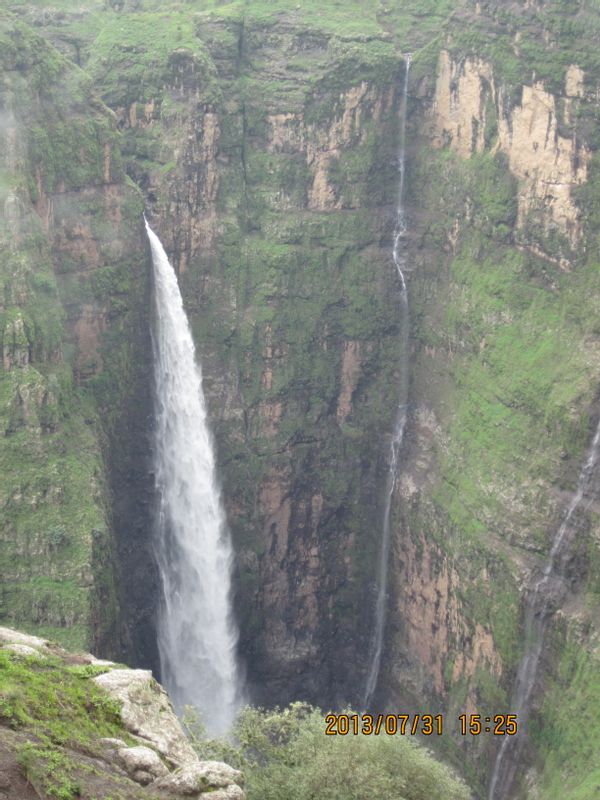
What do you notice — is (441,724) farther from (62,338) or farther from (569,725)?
(62,338)

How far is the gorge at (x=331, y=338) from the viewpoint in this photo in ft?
119

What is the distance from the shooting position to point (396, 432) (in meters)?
47.4

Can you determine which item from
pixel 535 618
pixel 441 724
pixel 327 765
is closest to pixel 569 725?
pixel 535 618

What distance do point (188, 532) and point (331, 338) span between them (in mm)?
10064

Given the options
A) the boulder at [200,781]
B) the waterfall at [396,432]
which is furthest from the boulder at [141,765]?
the waterfall at [396,432]

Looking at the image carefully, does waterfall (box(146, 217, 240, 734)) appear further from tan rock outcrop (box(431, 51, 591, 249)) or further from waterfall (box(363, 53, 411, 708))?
tan rock outcrop (box(431, 51, 591, 249))

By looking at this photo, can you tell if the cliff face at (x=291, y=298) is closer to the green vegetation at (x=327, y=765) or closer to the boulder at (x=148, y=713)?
the green vegetation at (x=327, y=765)

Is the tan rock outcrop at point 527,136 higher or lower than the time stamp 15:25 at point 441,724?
higher

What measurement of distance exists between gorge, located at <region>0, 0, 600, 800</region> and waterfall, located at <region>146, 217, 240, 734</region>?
1.65ft

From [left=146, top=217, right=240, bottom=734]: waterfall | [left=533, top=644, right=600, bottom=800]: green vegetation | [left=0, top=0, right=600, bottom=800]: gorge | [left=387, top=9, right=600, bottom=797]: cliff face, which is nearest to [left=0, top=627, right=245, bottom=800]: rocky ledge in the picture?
[left=0, top=0, right=600, bottom=800]: gorge

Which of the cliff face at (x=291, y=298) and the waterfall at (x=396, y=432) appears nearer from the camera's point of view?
the cliff face at (x=291, y=298)

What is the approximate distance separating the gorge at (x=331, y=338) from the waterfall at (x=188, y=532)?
1.65 feet

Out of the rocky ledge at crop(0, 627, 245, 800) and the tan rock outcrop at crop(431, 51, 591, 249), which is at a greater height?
the tan rock outcrop at crop(431, 51, 591, 249)

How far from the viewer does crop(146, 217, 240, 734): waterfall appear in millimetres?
43062
